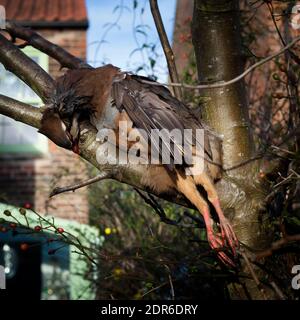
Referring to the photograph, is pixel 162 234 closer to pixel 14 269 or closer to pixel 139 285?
pixel 139 285

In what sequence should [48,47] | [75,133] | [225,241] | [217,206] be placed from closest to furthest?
[225,241]
[217,206]
[75,133]
[48,47]

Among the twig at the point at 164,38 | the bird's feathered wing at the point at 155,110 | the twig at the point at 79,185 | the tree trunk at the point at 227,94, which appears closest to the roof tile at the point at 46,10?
the twig at the point at 164,38

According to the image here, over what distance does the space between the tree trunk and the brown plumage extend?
0.26 feet

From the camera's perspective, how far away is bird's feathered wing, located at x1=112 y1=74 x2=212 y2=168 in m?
3.77

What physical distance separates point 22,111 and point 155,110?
0.79 metres

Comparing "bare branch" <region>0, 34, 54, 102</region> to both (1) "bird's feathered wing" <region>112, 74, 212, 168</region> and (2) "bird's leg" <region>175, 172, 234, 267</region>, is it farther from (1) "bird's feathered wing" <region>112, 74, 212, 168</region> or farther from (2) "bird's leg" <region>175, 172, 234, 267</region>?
(2) "bird's leg" <region>175, 172, 234, 267</region>

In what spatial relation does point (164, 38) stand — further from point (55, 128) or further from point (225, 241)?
point (225, 241)

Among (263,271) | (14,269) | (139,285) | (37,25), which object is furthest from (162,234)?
(37,25)

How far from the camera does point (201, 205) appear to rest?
145 inches

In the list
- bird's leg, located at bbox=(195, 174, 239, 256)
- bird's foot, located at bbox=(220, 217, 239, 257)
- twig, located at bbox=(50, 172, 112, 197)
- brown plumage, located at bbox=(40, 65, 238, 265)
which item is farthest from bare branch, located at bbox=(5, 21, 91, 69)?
bird's foot, located at bbox=(220, 217, 239, 257)

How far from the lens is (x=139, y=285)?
6.55 meters

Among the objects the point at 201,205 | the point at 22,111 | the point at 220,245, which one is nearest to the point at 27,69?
the point at 22,111
